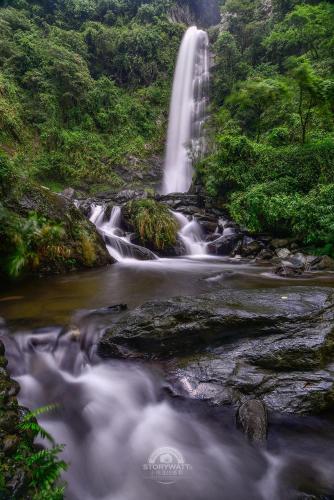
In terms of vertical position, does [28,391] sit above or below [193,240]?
below

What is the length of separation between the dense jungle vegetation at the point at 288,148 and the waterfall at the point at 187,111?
70.9 inches

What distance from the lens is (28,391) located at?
11.1 ft

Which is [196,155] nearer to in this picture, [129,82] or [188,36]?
[129,82]

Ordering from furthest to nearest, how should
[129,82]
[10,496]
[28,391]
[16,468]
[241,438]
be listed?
[129,82], [28,391], [241,438], [16,468], [10,496]

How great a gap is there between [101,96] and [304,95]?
47.8ft

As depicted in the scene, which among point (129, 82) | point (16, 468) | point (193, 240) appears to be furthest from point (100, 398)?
point (129, 82)

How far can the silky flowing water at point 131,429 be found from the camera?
8.24 feet

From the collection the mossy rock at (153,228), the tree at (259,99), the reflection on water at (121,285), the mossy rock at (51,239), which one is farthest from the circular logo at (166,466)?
the tree at (259,99)

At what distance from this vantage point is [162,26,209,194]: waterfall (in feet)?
66.2

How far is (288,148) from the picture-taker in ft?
37.4

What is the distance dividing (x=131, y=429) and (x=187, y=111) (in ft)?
78.0

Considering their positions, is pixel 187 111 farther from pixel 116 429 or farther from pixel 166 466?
pixel 166 466

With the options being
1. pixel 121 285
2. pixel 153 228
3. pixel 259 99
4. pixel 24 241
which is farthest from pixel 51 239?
pixel 259 99

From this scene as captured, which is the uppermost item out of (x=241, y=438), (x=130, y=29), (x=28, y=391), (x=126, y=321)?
(x=130, y=29)
